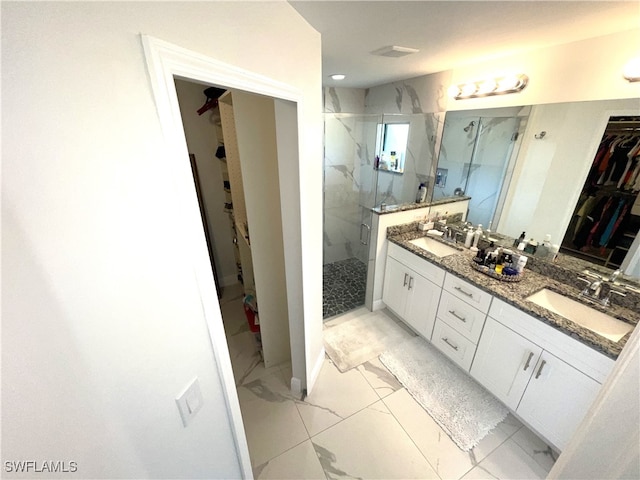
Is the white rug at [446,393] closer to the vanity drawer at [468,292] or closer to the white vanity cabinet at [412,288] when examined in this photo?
the white vanity cabinet at [412,288]

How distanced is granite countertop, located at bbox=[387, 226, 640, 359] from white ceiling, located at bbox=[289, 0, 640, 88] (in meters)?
Answer: 1.49

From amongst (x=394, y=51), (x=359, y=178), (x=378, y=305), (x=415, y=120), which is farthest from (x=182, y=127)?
(x=359, y=178)

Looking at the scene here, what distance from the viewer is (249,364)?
211 centimetres

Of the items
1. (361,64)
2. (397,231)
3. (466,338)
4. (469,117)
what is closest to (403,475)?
(466,338)

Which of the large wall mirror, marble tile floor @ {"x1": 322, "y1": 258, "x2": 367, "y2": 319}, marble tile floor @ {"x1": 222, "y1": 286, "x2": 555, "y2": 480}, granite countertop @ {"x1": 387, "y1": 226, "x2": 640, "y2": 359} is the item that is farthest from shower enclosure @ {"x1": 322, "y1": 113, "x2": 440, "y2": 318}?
marble tile floor @ {"x1": 222, "y1": 286, "x2": 555, "y2": 480}

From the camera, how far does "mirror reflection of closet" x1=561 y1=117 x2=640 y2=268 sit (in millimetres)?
1397

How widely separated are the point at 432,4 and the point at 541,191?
1524mm

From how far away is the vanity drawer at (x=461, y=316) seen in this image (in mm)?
1783

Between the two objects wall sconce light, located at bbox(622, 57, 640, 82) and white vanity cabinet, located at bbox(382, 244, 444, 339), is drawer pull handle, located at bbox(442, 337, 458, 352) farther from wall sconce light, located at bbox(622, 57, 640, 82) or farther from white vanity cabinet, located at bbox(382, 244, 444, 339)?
wall sconce light, located at bbox(622, 57, 640, 82)

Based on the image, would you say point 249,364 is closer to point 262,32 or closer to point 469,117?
point 262,32

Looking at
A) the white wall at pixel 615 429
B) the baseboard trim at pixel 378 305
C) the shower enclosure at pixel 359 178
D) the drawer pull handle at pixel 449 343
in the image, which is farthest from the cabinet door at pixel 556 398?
the shower enclosure at pixel 359 178

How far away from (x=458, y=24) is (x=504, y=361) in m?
2.06

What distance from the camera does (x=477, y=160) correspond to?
224 centimetres

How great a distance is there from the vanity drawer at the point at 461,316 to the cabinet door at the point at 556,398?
38cm
